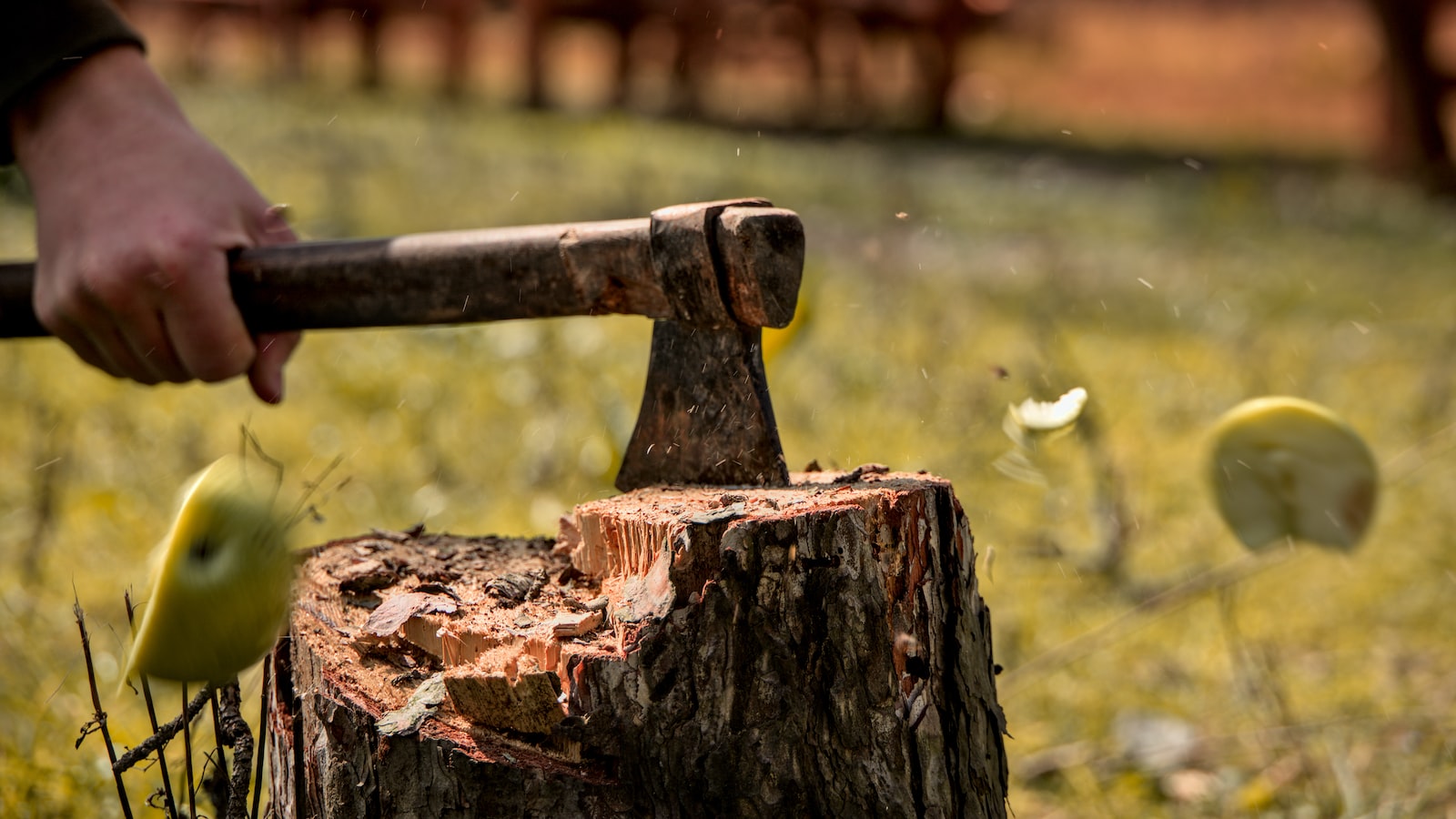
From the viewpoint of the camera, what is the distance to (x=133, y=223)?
5.16ft

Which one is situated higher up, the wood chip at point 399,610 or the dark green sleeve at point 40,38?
the dark green sleeve at point 40,38

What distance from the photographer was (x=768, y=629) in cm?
123

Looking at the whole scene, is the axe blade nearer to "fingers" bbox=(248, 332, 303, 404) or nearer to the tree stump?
the tree stump

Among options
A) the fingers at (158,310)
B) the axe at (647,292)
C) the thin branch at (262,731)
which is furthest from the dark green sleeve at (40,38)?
the thin branch at (262,731)

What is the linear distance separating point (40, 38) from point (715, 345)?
103 cm

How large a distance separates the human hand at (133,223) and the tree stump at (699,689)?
54 cm

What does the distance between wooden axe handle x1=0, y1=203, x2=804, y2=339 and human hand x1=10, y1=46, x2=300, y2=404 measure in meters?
0.06

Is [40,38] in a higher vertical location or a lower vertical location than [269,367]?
higher

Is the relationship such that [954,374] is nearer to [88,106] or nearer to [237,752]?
[88,106]

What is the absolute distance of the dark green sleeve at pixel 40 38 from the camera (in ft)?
5.46

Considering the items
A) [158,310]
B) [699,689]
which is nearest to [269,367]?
[158,310]

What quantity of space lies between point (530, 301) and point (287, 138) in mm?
8176

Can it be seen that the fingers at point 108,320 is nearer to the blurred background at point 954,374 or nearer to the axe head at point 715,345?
the blurred background at point 954,374

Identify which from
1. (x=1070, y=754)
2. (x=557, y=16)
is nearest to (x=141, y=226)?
(x=1070, y=754)
